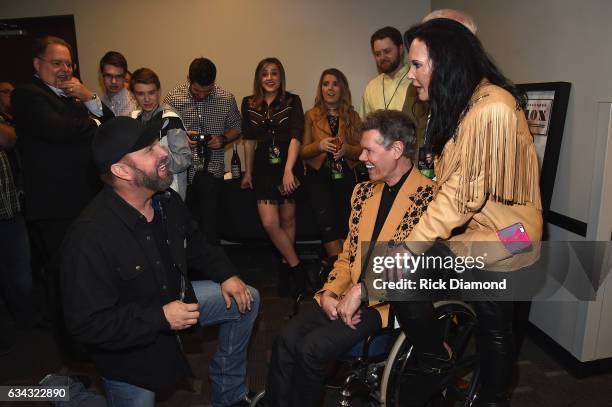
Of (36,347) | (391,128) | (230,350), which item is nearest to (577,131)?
(391,128)

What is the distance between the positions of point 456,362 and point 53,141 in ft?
7.37

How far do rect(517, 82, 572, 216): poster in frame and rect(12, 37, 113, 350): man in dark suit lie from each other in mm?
2329

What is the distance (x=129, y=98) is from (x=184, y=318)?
2202 millimetres

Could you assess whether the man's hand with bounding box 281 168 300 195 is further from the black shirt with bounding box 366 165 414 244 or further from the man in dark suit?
the black shirt with bounding box 366 165 414 244

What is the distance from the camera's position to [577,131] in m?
2.23

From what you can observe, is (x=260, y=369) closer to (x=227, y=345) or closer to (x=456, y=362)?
(x=227, y=345)

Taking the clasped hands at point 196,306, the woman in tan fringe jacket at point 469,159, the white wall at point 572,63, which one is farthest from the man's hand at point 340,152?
the woman in tan fringe jacket at point 469,159

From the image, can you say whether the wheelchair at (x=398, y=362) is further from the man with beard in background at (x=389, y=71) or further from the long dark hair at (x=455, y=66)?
the man with beard in background at (x=389, y=71)

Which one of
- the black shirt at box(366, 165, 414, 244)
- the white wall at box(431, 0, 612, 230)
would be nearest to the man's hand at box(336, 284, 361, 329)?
the black shirt at box(366, 165, 414, 244)

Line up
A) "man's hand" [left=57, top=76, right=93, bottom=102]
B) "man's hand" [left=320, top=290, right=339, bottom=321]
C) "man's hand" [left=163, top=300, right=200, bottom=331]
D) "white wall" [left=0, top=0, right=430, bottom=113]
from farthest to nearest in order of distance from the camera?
"white wall" [left=0, top=0, right=430, bottom=113] < "man's hand" [left=57, top=76, right=93, bottom=102] < "man's hand" [left=320, top=290, right=339, bottom=321] < "man's hand" [left=163, top=300, right=200, bottom=331]

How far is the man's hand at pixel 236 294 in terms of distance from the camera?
190 cm

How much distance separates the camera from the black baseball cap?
1563mm

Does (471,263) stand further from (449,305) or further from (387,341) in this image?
(387,341)

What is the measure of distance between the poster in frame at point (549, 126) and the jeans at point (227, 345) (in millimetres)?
1592
